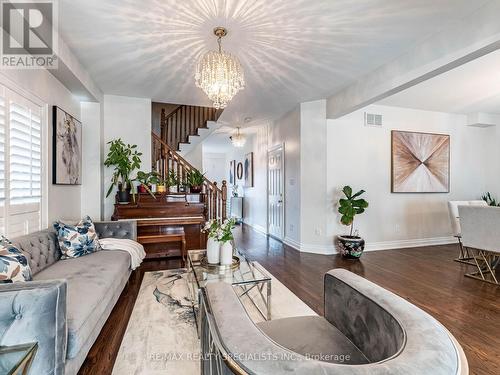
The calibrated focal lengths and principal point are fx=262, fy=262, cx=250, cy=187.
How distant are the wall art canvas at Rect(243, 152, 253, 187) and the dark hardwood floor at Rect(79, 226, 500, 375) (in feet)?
9.23

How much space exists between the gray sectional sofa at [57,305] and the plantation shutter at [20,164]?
316 mm

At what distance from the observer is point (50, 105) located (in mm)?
3072

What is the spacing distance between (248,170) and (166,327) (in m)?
6.07

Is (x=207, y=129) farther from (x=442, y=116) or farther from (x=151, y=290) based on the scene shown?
(x=442, y=116)

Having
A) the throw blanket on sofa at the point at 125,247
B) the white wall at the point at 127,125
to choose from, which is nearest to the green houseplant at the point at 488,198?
the throw blanket on sofa at the point at 125,247

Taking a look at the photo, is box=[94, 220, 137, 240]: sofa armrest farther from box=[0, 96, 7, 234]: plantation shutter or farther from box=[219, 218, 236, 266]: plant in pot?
box=[219, 218, 236, 266]: plant in pot

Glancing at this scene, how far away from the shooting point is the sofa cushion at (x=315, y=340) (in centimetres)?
111

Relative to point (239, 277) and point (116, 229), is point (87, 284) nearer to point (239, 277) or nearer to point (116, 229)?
point (239, 277)

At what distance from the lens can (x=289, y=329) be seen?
4.28 feet

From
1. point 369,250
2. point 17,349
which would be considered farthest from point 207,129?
point 17,349

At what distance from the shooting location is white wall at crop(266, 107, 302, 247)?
496cm

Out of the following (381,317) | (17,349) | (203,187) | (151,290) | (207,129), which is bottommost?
(151,290)

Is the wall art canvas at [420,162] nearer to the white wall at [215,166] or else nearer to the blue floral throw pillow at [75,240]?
the blue floral throw pillow at [75,240]

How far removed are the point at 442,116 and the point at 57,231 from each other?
6.92 meters
